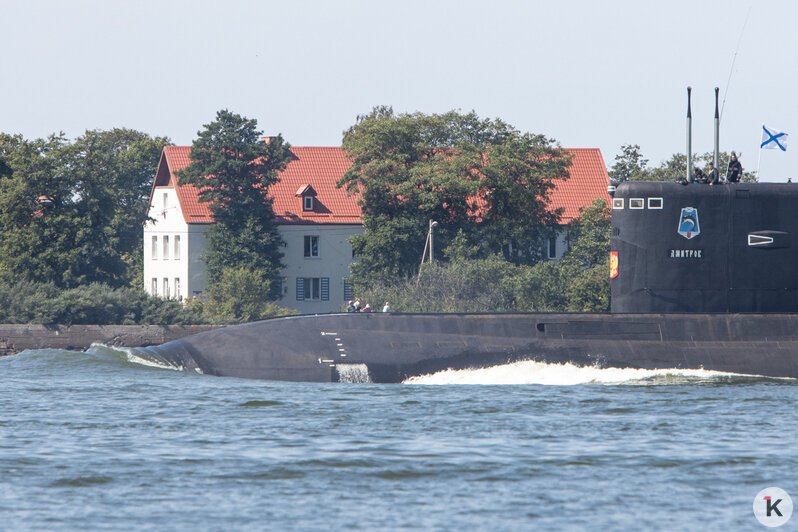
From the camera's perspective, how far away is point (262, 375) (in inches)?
1054

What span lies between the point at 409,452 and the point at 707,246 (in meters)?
10.2

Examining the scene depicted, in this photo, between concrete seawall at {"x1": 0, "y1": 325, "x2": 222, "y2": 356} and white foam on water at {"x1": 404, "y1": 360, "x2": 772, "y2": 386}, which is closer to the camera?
white foam on water at {"x1": 404, "y1": 360, "x2": 772, "y2": 386}

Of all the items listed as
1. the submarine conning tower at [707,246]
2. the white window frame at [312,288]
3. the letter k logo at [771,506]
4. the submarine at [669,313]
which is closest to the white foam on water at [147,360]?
the submarine at [669,313]

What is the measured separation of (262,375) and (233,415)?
5.66 metres

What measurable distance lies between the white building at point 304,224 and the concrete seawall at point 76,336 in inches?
757

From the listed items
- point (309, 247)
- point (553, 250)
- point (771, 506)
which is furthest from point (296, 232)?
point (771, 506)

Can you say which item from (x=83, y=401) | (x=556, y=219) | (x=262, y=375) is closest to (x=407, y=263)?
(x=556, y=219)

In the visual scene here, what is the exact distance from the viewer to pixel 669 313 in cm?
2497

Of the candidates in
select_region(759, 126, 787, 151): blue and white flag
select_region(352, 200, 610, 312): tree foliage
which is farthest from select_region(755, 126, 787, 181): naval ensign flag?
select_region(352, 200, 610, 312): tree foliage

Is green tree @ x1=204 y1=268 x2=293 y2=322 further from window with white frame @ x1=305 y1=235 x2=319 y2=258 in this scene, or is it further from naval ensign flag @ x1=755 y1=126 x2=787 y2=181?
naval ensign flag @ x1=755 y1=126 x2=787 y2=181

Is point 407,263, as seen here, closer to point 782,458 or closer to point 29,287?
point 29,287

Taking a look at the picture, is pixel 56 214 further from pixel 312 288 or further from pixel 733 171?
pixel 733 171

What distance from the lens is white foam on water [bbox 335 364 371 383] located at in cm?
2592

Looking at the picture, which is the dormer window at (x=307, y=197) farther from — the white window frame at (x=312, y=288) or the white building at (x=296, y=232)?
the white window frame at (x=312, y=288)
